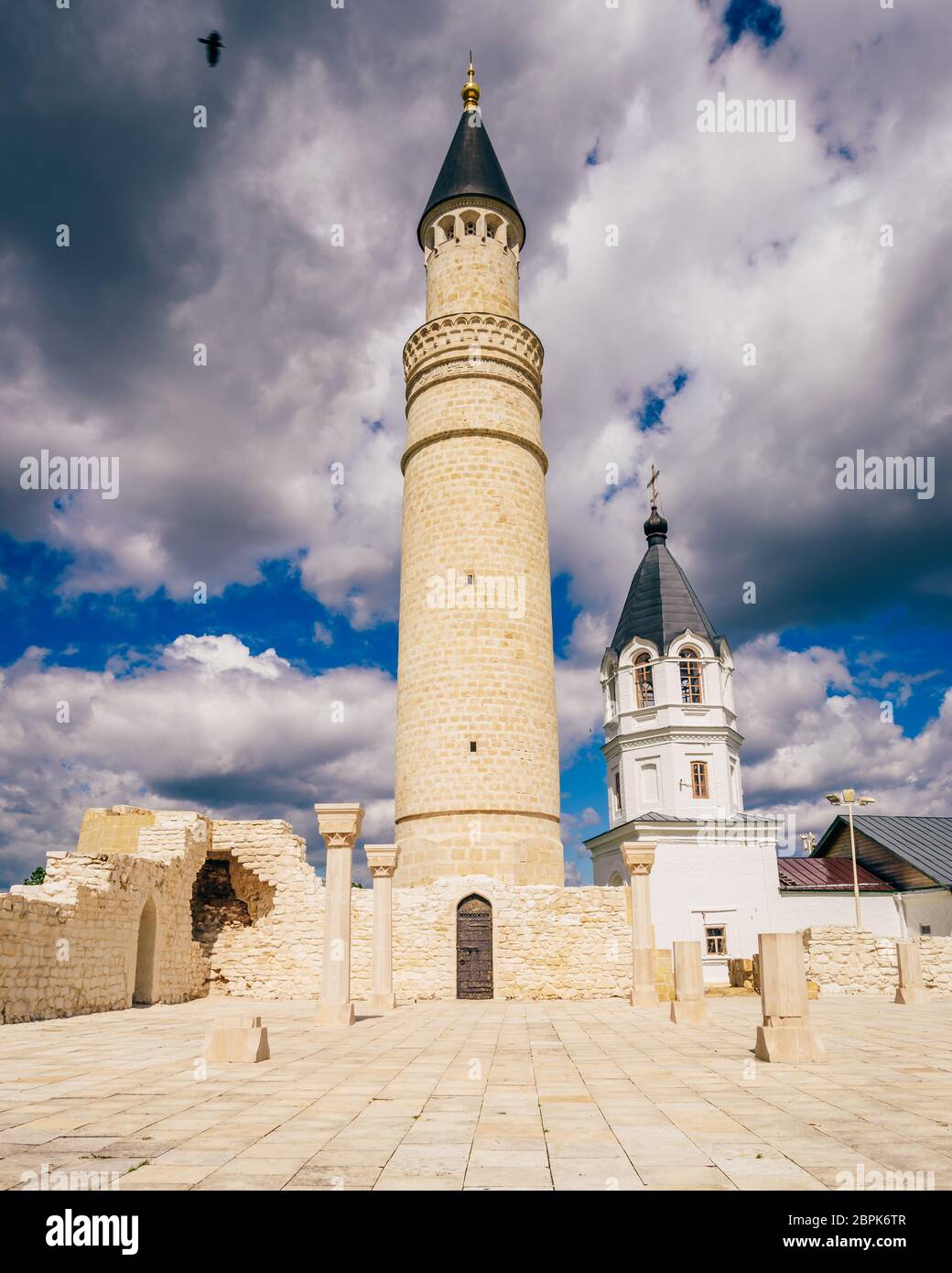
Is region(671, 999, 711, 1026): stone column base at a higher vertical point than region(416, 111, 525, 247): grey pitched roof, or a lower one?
lower

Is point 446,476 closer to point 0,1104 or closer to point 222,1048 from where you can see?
point 222,1048

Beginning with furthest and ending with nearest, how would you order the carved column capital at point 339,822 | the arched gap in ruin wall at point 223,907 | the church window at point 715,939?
the church window at point 715,939
the arched gap in ruin wall at point 223,907
the carved column capital at point 339,822

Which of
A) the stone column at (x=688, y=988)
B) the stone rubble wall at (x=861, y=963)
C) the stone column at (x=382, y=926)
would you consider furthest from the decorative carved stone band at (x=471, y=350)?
the stone rubble wall at (x=861, y=963)

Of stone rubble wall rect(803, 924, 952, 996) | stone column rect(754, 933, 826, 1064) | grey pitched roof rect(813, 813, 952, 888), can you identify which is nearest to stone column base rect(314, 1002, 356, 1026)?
stone column rect(754, 933, 826, 1064)

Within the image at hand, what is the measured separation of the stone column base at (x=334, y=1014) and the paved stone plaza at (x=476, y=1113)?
2.08 meters

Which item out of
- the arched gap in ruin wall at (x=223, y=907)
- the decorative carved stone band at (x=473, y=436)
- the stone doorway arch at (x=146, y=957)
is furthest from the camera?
the decorative carved stone band at (x=473, y=436)

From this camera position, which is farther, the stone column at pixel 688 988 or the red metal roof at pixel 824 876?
the red metal roof at pixel 824 876

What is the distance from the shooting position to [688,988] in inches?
510

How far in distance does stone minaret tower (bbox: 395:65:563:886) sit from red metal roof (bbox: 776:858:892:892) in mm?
15559

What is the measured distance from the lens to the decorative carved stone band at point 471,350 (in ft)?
76.1

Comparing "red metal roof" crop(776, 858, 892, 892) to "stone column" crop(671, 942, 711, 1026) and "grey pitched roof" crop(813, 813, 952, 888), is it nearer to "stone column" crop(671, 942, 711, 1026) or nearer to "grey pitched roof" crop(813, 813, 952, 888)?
"grey pitched roof" crop(813, 813, 952, 888)

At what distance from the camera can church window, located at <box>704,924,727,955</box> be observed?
1148 inches

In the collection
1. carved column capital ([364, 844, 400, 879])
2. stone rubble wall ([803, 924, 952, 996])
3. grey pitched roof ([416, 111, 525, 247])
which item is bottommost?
stone rubble wall ([803, 924, 952, 996])

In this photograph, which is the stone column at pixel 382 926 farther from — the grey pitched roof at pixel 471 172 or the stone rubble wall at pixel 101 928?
the grey pitched roof at pixel 471 172
